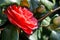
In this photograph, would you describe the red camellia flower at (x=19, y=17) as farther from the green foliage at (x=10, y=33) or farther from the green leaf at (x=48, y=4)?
the green leaf at (x=48, y=4)

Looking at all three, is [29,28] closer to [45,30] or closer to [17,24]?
[17,24]

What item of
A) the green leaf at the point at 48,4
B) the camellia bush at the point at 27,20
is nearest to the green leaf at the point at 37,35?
the camellia bush at the point at 27,20

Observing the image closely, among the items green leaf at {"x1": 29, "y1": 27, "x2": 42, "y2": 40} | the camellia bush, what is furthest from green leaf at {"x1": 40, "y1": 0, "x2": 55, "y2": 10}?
green leaf at {"x1": 29, "y1": 27, "x2": 42, "y2": 40}

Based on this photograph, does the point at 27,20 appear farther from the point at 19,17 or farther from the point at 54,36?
the point at 54,36

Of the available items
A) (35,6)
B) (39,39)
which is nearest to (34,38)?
(39,39)

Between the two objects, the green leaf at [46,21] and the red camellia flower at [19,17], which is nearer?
the red camellia flower at [19,17]

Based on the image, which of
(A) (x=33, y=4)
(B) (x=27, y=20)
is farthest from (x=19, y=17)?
(A) (x=33, y=4)

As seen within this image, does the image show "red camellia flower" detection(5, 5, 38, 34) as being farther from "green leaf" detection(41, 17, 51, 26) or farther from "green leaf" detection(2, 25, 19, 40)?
"green leaf" detection(41, 17, 51, 26)

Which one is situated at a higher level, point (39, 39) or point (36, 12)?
point (36, 12)
